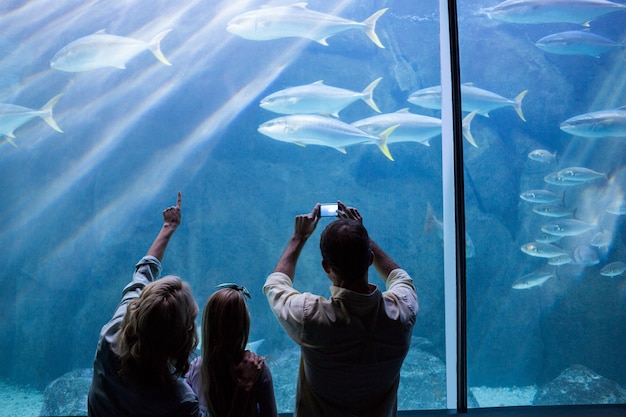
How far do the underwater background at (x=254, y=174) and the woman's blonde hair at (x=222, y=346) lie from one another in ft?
14.6

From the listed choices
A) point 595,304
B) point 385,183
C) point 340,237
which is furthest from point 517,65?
point 340,237

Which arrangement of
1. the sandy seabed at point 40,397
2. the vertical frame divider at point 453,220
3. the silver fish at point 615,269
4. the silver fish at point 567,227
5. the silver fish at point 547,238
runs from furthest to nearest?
the silver fish at point 547,238 → the silver fish at point 615,269 → the silver fish at point 567,227 → the sandy seabed at point 40,397 → the vertical frame divider at point 453,220

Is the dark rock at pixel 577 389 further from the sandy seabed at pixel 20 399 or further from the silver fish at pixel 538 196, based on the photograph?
the sandy seabed at pixel 20 399

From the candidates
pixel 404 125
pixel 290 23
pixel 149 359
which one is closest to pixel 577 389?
pixel 404 125

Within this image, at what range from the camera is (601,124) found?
4.08 meters

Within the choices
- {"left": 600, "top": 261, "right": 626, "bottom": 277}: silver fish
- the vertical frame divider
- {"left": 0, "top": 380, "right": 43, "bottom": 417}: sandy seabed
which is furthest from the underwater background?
the vertical frame divider

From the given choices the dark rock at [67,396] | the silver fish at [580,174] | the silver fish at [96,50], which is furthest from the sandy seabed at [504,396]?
the silver fish at [96,50]

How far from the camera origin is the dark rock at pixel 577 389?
159 inches

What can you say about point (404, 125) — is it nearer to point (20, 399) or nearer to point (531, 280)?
point (531, 280)

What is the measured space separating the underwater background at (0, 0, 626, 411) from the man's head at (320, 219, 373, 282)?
447 centimetres

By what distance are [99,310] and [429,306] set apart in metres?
4.32

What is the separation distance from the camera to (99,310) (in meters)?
5.92

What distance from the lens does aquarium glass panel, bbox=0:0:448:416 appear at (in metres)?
A: 5.94

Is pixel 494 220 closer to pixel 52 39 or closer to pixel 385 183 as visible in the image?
pixel 385 183
